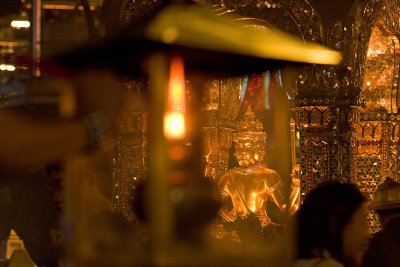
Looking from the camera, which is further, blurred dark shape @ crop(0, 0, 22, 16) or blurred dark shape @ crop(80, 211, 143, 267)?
blurred dark shape @ crop(0, 0, 22, 16)

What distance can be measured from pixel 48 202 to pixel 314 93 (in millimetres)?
3531

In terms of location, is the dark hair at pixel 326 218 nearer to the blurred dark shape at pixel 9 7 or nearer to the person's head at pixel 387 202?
the person's head at pixel 387 202

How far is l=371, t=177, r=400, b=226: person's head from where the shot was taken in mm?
7043

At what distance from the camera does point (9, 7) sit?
431 inches

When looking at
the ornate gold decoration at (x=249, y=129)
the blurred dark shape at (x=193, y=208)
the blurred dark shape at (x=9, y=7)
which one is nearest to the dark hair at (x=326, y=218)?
the blurred dark shape at (x=193, y=208)

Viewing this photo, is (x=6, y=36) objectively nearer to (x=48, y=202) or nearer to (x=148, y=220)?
(x=48, y=202)

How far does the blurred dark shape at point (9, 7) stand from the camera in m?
10.9

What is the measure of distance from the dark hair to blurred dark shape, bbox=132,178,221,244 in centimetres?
46

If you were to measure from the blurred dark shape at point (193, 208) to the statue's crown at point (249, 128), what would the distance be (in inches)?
224

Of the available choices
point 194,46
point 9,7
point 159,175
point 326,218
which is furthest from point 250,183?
point 159,175

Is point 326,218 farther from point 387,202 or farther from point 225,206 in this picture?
point 225,206

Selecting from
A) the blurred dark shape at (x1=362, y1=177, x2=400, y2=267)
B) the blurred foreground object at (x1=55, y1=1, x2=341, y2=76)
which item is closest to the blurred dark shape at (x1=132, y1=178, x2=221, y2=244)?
the blurred foreground object at (x1=55, y1=1, x2=341, y2=76)

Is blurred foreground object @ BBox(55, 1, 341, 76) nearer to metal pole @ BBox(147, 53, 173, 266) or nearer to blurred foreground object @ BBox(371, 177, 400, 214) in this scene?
metal pole @ BBox(147, 53, 173, 266)

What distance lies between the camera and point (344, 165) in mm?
9961
